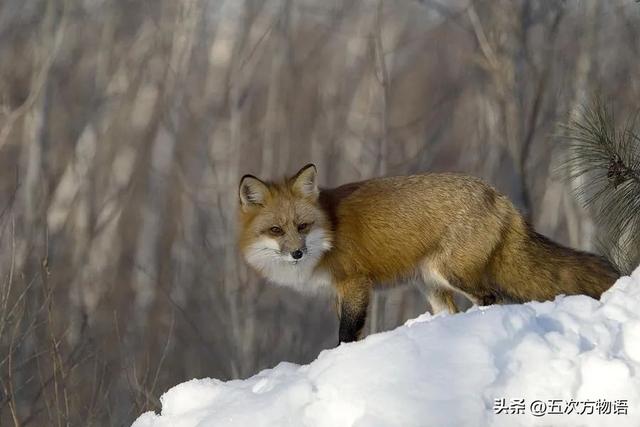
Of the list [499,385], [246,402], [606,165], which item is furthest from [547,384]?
[606,165]

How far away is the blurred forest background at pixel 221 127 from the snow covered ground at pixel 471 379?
11555 millimetres

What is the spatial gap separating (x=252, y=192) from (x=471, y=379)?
345cm

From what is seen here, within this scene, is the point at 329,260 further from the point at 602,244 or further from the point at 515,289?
the point at 602,244

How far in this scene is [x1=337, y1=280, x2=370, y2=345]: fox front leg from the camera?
546cm

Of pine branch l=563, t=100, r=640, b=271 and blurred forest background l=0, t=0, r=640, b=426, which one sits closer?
pine branch l=563, t=100, r=640, b=271

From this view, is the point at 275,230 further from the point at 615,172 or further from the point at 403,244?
the point at 615,172

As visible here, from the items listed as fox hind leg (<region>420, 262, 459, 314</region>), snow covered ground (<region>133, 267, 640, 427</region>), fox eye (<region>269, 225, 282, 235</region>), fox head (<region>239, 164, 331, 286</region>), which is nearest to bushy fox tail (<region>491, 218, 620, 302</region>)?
fox hind leg (<region>420, 262, 459, 314</region>)

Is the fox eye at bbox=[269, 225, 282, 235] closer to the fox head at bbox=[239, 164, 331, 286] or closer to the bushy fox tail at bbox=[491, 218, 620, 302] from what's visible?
the fox head at bbox=[239, 164, 331, 286]

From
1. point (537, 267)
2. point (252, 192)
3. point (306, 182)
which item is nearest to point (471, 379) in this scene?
point (537, 267)

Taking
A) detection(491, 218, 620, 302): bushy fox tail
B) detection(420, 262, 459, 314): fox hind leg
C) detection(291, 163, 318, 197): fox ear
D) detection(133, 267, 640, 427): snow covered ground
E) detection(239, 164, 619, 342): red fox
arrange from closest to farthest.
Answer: detection(133, 267, 640, 427): snow covered ground → detection(491, 218, 620, 302): bushy fox tail → detection(239, 164, 619, 342): red fox → detection(420, 262, 459, 314): fox hind leg → detection(291, 163, 318, 197): fox ear

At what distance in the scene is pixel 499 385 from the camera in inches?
96.3

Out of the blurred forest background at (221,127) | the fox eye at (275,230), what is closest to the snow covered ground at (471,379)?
the fox eye at (275,230)

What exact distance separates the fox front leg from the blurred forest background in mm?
8710

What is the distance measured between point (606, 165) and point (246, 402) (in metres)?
2.73
